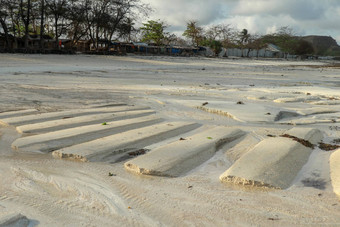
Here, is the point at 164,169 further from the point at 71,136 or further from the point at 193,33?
the point at 193,33

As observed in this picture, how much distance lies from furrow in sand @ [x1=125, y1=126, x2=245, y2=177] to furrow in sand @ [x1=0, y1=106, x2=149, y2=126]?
188 cm

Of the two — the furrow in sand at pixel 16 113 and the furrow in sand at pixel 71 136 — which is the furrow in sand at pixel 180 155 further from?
the furrow in sand at pixel 16 113

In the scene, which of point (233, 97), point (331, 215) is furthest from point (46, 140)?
point (233, 97)

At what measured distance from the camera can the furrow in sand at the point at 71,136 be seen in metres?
3.25

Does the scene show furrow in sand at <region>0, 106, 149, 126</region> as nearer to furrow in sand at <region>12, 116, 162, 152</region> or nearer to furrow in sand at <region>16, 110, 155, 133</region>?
furrow in sand at <region>16, 110, 155, 133</region>

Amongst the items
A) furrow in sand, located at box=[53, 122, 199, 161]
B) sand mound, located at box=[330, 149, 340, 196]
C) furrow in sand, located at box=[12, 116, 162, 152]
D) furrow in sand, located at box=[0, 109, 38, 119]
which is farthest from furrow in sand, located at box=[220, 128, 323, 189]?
furrow in sand, located at box=[0, 109, 38, 119]

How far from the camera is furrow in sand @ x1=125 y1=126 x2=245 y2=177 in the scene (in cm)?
270

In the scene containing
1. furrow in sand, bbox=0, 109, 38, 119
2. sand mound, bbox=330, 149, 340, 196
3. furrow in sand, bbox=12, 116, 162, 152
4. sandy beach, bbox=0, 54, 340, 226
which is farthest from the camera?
furrow in sand, bbox=0, 109, 38, 119

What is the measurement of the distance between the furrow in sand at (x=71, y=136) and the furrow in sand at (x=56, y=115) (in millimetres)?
737

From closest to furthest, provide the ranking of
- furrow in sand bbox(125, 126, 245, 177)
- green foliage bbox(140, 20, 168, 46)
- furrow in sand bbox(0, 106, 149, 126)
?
furrow in sand bbox(125, 126, 245, 177), furrow in sand bbox(0, 106, 149, 126), green foliage bbox(140, 20, 168, 46)

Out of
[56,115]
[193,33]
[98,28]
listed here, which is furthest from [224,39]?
[56,115]

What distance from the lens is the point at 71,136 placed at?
354cm

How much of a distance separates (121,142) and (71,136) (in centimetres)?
58

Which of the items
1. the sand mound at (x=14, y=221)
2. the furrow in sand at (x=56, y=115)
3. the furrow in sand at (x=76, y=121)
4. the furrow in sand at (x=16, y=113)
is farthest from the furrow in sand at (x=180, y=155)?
the furrow in sand at (x=16, y=113)
